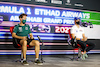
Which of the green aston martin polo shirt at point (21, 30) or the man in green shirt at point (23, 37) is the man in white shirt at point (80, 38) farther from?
the green aston martin polo shirt at point (21, 30)

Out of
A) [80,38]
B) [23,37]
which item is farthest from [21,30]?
[80,38]

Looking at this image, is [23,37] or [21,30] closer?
[23,37]

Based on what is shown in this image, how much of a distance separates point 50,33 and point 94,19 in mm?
1968

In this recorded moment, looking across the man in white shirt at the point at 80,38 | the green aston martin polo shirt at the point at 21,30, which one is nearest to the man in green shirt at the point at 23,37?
the green aston martin polo shirt at the point at 21,30

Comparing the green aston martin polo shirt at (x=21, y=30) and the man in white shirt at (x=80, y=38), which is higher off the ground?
the green aston martin polo shirt at (x=21, y=30)

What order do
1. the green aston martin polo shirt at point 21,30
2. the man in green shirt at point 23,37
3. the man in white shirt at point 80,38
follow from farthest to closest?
the man in white shirt at point 80,38 → the green aston martin polo shirt at point 21,30 → the man in green shirt at point 23,37

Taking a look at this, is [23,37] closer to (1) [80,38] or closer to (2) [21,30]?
(2) [21,30]

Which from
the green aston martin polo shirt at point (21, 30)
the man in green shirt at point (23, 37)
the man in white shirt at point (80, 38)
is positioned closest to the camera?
the man in green shirt at point (23, 37)

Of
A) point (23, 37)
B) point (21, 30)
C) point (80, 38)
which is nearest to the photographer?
point (23, 37)

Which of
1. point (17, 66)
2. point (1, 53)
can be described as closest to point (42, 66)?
point (17, 66)

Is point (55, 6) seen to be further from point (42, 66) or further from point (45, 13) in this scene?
point (42, 66)

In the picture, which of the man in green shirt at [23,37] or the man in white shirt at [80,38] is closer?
the man in green shirt at [23,37]

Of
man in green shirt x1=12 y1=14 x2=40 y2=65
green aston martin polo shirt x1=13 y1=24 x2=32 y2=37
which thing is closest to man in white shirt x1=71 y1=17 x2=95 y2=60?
man in green shirt x1=12 y1=14 x2=40 y2=65

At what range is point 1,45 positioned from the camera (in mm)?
5449
